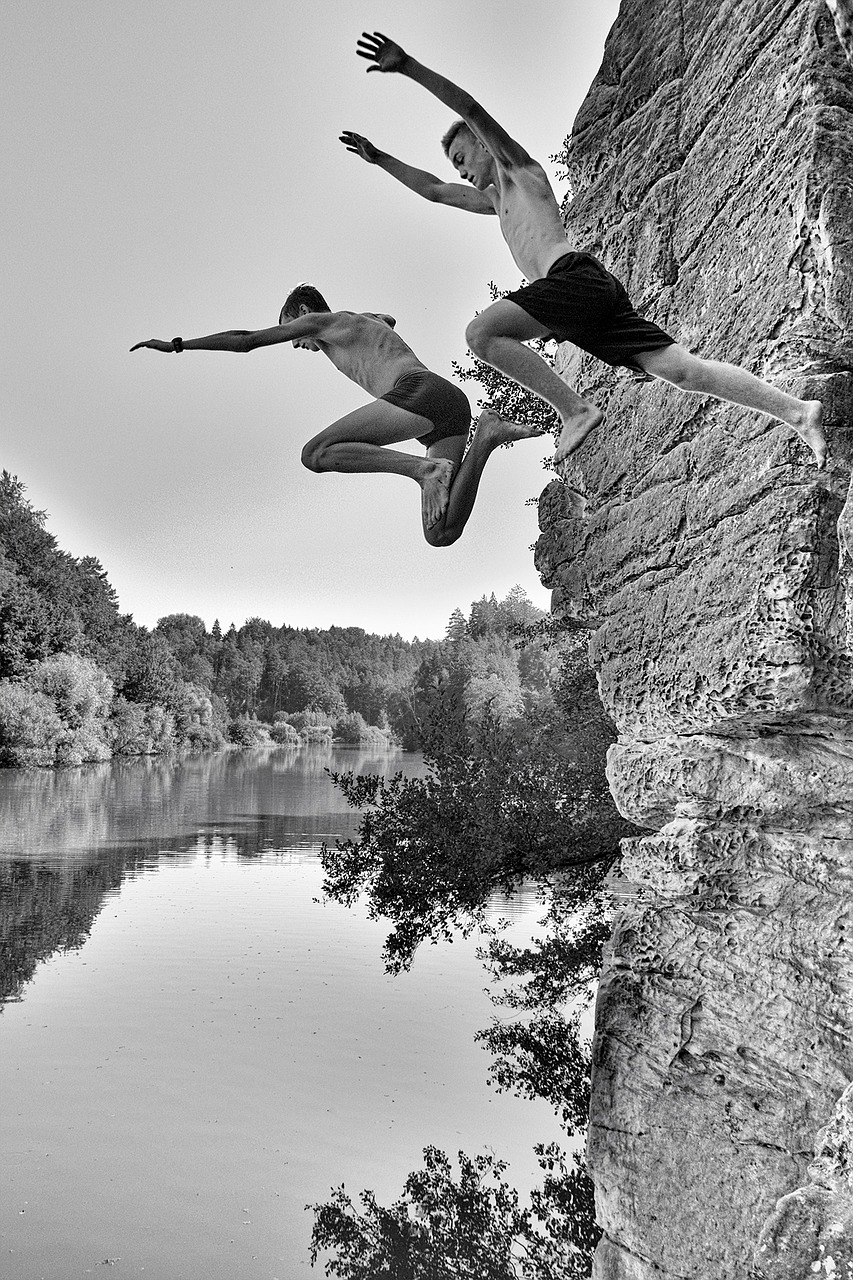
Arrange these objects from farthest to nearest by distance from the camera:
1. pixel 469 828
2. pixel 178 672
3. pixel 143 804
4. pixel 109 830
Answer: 1. pixel 178 672
2. pixel 143 804
3. pixel 109 830
4. pixel 469 828

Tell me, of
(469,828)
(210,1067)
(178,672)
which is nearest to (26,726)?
(178,672)

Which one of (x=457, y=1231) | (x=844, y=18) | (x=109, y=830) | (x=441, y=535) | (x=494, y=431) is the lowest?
(x=457, y=1231)

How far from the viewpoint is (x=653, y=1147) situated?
372cm

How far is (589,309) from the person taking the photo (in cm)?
267

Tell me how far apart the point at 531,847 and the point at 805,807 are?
4593 mm

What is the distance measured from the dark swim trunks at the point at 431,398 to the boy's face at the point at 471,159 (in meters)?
0.63

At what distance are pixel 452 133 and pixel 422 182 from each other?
1.28 feet

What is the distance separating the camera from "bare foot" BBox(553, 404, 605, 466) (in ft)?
8.96

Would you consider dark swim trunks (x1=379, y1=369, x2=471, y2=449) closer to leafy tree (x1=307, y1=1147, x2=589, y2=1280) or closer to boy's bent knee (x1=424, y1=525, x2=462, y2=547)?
boy's bent knee (x1=424, y1=525, x2=462, y2=547)

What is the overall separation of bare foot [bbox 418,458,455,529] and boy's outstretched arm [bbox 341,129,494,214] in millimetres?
947

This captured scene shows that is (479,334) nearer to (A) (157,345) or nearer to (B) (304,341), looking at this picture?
(B) (304,341)

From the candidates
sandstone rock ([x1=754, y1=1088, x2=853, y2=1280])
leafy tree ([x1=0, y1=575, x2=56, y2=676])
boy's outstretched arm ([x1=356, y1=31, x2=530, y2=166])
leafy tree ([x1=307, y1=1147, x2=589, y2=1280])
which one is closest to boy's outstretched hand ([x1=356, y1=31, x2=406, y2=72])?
boy's outstretched arm ([x1=356, y1=31, x2=530, y2=166])

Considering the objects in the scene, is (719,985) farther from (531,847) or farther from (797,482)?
(531,847)

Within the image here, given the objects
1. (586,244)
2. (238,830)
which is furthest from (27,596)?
(586,244)
